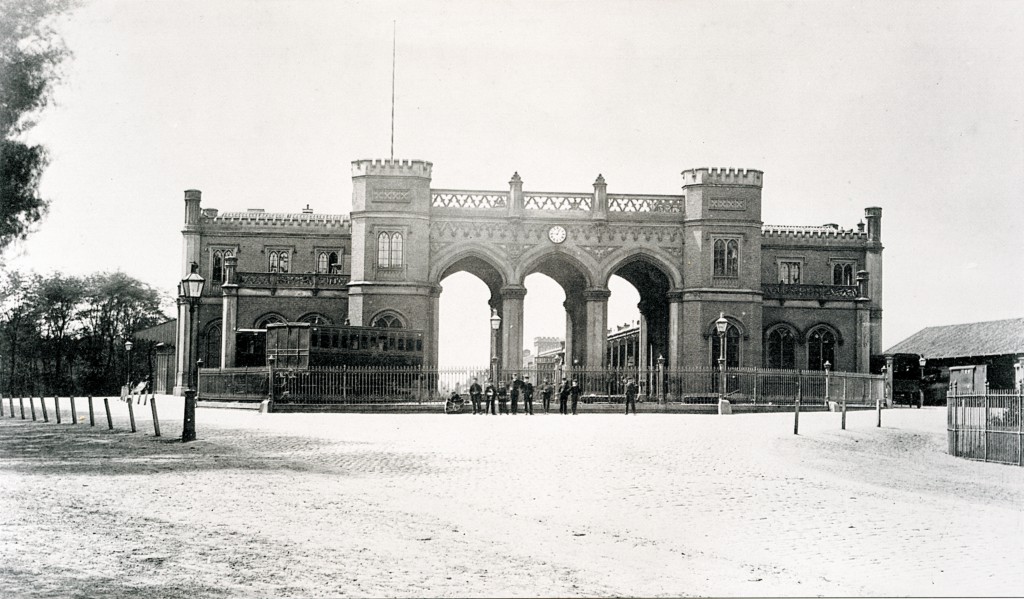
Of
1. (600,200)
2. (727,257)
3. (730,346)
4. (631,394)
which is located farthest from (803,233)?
(631,394)

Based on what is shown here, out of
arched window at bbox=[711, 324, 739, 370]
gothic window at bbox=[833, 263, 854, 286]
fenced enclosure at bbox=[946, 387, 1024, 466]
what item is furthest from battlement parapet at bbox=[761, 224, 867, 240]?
fenced enclosure at bbox=[946, 387, 1024, 466]

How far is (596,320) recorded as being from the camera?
39.9 metres

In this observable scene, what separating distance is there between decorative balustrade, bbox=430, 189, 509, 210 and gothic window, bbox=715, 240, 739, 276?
9.04 m

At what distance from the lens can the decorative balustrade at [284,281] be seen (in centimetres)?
4341

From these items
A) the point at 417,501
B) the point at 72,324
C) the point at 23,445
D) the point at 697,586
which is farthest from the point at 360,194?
the point at 697,586

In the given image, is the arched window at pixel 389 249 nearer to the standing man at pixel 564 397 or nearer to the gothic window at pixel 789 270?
the standing man at pixel 564 397

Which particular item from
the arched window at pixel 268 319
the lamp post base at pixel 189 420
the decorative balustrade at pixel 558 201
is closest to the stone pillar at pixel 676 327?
the decorative balustrade at pixel 558 201

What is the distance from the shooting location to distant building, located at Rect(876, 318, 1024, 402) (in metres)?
45.5

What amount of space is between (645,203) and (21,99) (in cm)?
3144

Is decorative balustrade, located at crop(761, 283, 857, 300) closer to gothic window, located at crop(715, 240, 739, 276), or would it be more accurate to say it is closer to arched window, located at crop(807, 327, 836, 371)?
arched window, located at crop(807, 327, 836, 371)

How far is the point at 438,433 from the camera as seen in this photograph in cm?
2109

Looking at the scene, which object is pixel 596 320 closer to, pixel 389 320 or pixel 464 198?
pixel 464 198

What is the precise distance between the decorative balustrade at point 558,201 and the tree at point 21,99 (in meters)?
28.9

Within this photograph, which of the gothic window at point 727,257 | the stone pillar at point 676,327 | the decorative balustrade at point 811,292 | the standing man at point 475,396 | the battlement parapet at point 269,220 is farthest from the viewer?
the battlement parapet at point 269,220
